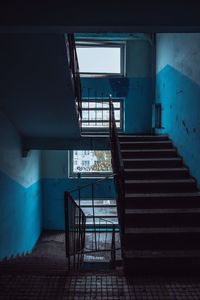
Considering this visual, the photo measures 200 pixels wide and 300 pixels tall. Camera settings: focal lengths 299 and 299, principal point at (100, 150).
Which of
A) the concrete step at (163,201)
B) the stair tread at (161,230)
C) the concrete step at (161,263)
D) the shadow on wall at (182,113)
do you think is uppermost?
the shadow on wall at (182,113)

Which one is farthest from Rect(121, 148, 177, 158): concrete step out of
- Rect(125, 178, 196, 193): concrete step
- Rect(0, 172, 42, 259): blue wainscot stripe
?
Rect(0, 172, 42, 259): blue wainscot stripe

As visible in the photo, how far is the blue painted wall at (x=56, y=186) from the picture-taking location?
26.9ft

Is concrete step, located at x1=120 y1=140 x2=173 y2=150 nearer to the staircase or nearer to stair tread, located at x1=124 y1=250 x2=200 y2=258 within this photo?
the staircase

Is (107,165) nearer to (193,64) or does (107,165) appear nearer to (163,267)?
(193,64)

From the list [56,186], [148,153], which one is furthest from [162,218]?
[56,186]

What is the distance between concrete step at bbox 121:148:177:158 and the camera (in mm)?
5363

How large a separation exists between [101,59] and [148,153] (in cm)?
358

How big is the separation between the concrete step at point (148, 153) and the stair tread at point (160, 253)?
223cm

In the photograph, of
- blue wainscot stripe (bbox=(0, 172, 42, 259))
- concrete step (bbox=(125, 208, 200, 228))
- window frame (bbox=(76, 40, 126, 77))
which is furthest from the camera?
window frame (bbox=(76, 40, 126, 77))

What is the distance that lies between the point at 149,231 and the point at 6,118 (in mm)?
3033

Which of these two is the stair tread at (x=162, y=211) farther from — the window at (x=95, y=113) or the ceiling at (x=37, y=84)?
the window at (x=95, y=113)

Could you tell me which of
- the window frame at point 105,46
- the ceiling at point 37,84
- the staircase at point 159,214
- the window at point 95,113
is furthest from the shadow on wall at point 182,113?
the ceiling at point 37,84

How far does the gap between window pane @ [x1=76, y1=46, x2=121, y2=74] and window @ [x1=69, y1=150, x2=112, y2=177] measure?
7.19 ft

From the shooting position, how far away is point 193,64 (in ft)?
15.0
